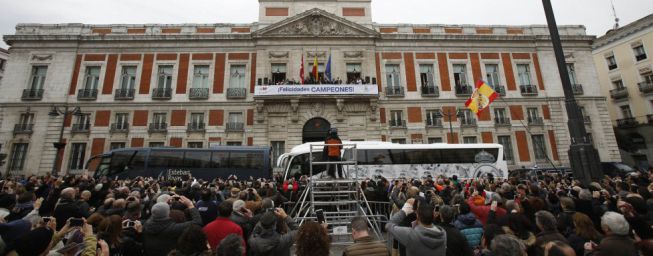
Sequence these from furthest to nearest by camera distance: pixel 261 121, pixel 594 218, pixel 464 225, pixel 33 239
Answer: pixel 261 121 → pixel 594 218 → pixel 464 225 → pixel 33 239

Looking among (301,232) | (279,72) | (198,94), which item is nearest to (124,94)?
(198,94)

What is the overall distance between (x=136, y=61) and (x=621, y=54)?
47838mm

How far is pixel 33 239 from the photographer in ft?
10.7

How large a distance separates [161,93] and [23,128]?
1053 centimetres

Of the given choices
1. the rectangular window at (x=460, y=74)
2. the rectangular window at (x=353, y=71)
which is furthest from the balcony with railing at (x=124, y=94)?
the rectangular window at (x=460, y=74)

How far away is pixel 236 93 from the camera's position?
25.3m

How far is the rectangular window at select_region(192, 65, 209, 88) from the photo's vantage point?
25844mm

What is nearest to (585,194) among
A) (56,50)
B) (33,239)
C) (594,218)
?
(594,218)

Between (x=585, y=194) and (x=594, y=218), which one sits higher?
(x=585, y=194)

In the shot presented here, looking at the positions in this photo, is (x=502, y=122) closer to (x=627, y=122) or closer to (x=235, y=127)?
(x=627, y=122)

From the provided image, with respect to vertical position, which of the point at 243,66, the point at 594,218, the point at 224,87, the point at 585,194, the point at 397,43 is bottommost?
the point at 594,218

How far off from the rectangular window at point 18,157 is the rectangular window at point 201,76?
530 inches

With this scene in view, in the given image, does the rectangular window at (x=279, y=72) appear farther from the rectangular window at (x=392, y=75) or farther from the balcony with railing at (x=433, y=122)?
the balcony with railing at (x=433, y=122)

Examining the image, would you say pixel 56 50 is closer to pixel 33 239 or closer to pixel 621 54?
pixel 33 239
